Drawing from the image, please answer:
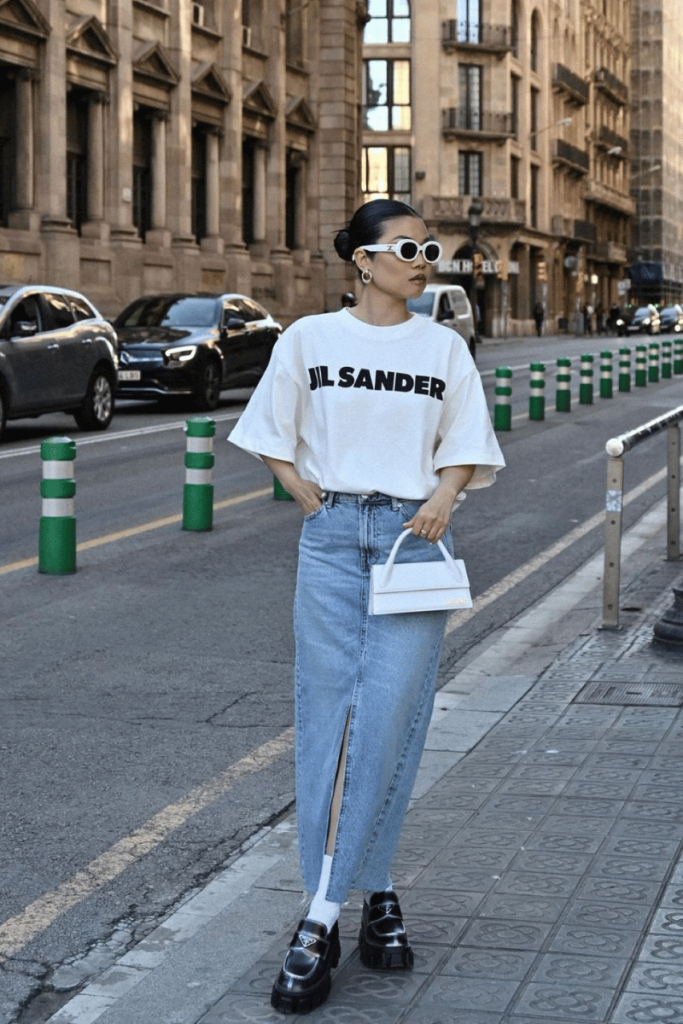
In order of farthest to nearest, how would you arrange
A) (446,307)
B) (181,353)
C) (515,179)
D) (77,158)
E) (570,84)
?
(570,84), (515,179), (77,158), (446,307), (181,353)

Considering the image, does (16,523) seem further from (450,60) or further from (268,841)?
(450,60)

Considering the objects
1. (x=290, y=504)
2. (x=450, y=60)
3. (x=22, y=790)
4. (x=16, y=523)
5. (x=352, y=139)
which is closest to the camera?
(x=22, y=790)

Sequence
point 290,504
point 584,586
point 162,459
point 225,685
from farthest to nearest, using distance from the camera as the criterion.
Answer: point 162,459, point 290,504, point 584,586, point 225,685

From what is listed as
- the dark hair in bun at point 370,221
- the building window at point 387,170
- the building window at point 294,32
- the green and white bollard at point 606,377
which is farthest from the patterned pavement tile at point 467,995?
the building window at point 387,170

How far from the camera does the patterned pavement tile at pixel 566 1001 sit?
3717 millimetres

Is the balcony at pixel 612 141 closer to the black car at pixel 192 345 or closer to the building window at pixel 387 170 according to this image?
the building window at pixel 387 170

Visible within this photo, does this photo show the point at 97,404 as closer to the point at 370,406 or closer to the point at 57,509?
the point at 57,509

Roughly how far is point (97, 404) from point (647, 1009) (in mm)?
18271

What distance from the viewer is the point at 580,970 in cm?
396

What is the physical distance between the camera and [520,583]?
10570 mm

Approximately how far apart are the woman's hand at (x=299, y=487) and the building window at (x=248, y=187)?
45709 mm

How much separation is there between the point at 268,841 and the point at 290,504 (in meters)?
9.20

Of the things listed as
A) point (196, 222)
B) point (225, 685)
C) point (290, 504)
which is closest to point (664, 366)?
point (196, 222)

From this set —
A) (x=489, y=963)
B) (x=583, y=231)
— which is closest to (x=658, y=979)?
(x=489, y=963)
